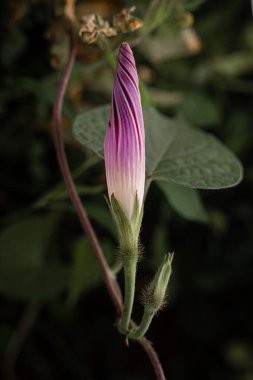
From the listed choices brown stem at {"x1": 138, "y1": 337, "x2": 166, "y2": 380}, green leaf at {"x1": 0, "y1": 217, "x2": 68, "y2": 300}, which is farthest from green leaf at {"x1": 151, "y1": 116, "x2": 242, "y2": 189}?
green leaf at {"x1": 0, "y1": 217, "x2": 68, "y2": 300}

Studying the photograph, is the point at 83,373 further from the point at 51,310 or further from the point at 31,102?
the point at 31,102

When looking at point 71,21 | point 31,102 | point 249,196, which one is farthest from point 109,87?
point 249,196

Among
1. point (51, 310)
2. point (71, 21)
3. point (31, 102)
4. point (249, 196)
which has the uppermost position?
point (71, 21)

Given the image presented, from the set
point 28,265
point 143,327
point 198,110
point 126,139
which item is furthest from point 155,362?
point 198,110

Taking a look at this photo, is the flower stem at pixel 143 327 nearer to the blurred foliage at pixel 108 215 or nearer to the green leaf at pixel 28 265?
the blurred foliage at pixel 108 215

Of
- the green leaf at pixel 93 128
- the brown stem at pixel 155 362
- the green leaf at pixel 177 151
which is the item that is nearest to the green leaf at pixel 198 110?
the green leaf at pixel 177 151

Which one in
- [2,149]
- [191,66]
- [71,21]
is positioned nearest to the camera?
[71,21]

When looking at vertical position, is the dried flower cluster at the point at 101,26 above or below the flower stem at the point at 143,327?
above

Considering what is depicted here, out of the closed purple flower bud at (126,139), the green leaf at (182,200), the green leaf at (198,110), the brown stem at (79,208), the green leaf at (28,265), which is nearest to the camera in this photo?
the closed purple flower bud at (126,139)
